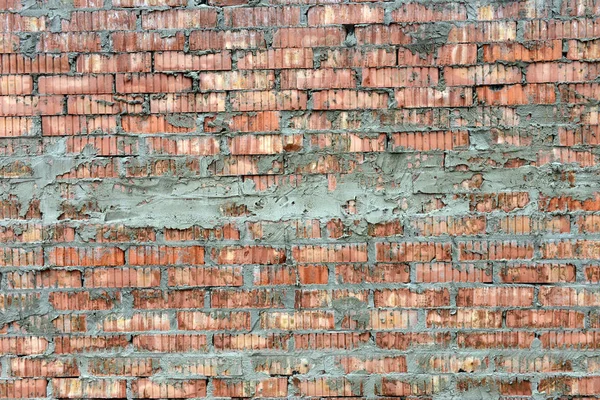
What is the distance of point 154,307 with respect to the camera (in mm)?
1986

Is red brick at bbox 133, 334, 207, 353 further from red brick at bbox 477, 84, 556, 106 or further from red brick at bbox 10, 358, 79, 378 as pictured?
red brick at bbox 477, 84, 556, 106

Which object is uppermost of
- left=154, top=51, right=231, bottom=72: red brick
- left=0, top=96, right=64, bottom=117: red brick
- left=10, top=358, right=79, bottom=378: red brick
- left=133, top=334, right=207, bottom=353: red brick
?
left=154, top=51, right=231, bottom=72: red brick

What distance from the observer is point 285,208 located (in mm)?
1970

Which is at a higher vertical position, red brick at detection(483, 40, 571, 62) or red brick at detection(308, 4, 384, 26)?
red brick at detection(308, 4, 384, 26)

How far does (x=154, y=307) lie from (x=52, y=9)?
127 centimetres

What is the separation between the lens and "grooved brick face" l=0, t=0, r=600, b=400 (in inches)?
76.5

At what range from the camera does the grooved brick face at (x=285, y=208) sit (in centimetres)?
194

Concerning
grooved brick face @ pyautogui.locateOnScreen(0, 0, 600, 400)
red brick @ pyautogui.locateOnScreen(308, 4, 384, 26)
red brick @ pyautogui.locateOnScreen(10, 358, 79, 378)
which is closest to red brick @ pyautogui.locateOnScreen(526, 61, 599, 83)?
grooved brick face @ pyautogui.locateOnScreen(0, 0, 600, 400)

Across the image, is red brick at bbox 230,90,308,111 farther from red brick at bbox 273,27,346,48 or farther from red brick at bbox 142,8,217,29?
red brick at bbox 142,8,217,29

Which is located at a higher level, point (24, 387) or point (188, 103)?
point (188, 103)

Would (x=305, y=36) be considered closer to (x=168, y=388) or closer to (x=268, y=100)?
(x=268, y=100)

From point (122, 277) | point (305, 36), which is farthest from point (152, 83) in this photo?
point (122, 277)

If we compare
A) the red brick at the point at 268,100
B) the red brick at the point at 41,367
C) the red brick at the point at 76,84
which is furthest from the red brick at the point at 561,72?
the red brick at the point at 41,367

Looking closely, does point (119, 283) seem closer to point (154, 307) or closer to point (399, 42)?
point (154, 307)
